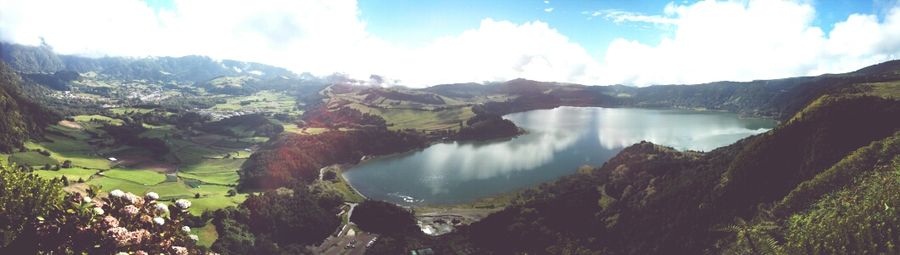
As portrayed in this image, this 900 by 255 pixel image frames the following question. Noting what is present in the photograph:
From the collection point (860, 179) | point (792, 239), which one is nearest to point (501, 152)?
point (860, 179)

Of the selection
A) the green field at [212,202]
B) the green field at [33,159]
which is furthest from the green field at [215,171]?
the green field at [33,159]

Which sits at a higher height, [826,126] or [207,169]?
[826,126]

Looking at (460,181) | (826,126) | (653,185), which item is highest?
(826,126)

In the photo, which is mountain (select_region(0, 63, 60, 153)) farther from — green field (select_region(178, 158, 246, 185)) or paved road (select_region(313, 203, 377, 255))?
paved road (select_region(313, 203, 377, 255))

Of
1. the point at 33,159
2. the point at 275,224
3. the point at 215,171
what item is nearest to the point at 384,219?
the point at 275,224

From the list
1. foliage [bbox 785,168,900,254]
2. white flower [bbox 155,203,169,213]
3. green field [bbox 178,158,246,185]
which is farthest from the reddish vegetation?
foliage [bbox 785,168,900,254]

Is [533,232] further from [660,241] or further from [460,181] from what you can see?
[460,181]

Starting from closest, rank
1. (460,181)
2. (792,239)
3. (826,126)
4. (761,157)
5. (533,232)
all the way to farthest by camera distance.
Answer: (792,239)
(826,126)
(761,157)
(533,232)
(460,181)

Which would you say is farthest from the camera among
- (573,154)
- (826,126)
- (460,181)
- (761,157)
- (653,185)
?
(573,154)
